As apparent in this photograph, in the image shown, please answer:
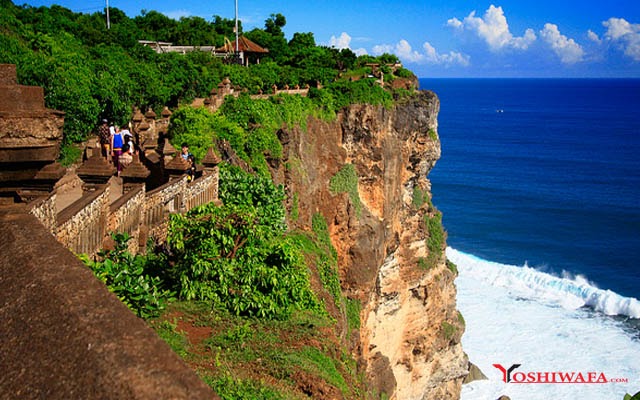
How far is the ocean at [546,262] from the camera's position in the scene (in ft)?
124

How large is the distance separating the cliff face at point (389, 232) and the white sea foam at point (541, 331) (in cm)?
535

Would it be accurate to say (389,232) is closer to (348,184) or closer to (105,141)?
(348,184)

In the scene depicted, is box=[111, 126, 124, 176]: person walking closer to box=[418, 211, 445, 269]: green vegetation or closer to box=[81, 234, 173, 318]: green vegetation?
box=[81, 234, 173, 318]: green vegetation

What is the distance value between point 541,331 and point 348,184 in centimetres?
2043

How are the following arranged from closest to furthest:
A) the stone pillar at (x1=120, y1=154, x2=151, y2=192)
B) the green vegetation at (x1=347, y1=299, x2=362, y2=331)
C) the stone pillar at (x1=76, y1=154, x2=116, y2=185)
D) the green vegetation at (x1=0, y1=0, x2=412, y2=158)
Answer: the stone pillar at (x1=76, y1=154, x2=116, y2=185), the stone pillar at (x1=120, y1=154, x2=151, y2=192), the green vegetation at (x1=0, y1=0, x2=412, y2=158), the green vegetation at (x1=347, y1=299, x2=362, y2=331)

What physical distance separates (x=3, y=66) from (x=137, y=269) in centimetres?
484

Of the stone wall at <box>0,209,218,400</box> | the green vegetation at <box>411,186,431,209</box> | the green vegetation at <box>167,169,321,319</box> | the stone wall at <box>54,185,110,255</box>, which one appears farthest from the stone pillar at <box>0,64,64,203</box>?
the green vegetation at <box>411,186,431,209</box>

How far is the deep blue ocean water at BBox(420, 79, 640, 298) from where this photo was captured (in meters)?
53.7

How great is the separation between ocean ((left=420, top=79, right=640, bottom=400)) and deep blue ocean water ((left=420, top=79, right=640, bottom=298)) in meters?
0.15

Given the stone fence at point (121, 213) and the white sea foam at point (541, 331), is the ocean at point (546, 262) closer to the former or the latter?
the white sea foam at point (541, 331)

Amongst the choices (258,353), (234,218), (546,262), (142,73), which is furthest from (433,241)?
(258,353)

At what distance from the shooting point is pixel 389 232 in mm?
31797

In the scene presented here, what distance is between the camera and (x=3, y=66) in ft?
17.7

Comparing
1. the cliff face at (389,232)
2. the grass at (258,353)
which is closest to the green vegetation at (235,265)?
the grass at (258,353)
